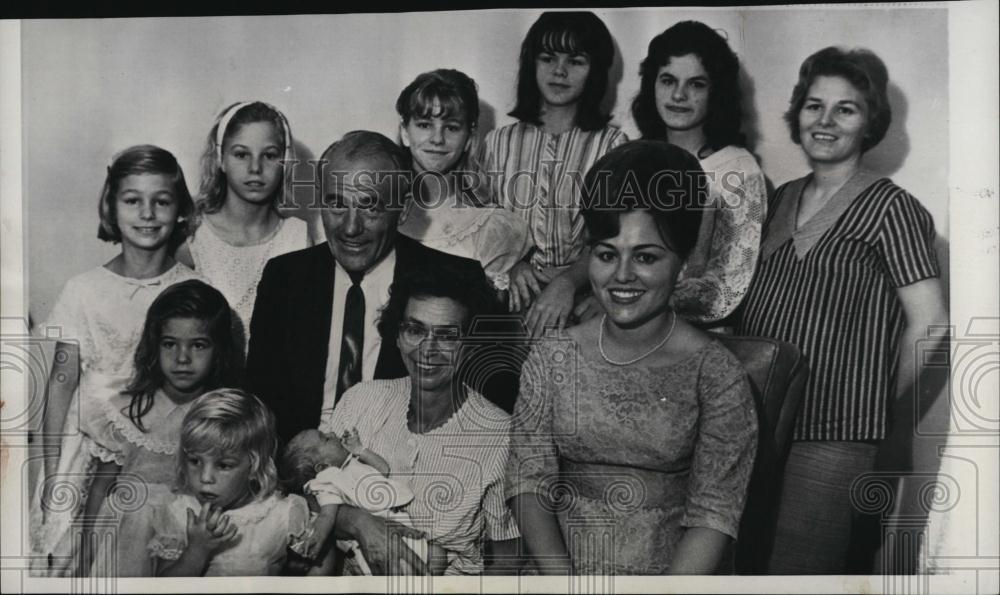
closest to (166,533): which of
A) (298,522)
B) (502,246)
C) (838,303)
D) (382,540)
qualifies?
(298,522)

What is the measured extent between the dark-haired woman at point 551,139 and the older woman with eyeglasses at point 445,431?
271 millimetres

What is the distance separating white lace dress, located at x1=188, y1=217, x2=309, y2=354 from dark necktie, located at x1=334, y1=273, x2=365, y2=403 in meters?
0.28

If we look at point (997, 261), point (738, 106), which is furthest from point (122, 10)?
point (997, 261)

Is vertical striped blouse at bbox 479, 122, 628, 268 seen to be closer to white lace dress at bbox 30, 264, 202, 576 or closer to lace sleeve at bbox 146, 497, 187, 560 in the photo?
white lace dress at bbox 30, 264, 202, 576

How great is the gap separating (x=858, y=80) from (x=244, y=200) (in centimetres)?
254

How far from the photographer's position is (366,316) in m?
4.25

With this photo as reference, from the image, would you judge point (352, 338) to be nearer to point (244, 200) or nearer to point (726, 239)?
point (244, 200)

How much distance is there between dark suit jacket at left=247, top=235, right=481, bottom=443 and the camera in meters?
4.22

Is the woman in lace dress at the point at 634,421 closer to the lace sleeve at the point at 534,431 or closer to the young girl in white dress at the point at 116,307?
the lace sleeve at the point at 534,431

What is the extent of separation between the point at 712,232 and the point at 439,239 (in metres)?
1.10

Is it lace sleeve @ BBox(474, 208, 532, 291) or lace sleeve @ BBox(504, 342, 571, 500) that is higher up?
lace sleeve @ BBox(474, 208, 532, 291)

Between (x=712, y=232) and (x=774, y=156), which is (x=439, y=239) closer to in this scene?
(x=712, y=232)

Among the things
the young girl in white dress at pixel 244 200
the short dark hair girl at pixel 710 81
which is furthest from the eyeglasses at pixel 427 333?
the short dark hair girl at pixel 710 81

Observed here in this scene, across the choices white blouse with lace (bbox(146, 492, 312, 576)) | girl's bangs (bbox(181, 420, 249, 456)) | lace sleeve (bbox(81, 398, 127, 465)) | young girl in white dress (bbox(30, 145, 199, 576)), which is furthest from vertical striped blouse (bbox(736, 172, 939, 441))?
lace sleeve (bbox(81, 398, 127, 465))
